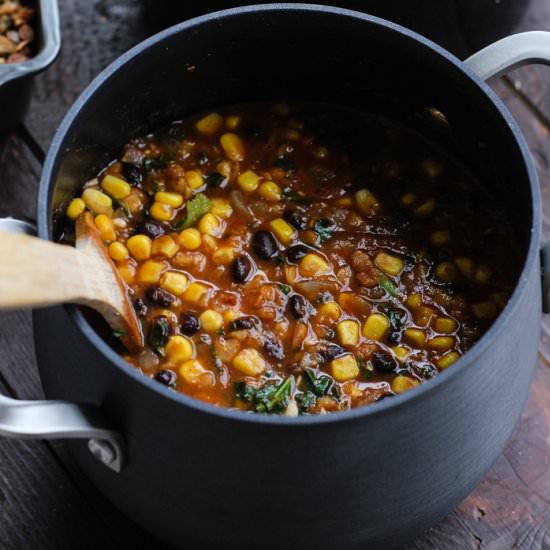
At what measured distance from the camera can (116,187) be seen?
219cm

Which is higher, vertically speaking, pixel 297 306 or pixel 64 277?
pixel 64 277

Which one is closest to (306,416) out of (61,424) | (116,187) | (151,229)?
(61,424)

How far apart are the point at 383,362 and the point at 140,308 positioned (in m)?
0.47

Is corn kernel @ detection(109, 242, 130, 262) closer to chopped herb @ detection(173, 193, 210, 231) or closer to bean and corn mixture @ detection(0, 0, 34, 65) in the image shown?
chopped herb @ detection(173, 193, 210, 231)

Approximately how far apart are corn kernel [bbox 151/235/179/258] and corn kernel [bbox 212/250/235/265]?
79 millimetres

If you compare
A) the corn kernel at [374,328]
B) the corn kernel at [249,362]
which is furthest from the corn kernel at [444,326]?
the corn kernel at [249,362]

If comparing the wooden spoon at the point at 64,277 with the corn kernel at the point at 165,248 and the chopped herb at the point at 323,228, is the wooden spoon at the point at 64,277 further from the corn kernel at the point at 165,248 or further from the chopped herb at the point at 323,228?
the chopped herb at the point at 323,228

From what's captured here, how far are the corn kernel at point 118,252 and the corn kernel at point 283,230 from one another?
0.98 ft

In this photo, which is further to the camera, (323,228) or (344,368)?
(323,228)

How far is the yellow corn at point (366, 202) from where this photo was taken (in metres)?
2.21

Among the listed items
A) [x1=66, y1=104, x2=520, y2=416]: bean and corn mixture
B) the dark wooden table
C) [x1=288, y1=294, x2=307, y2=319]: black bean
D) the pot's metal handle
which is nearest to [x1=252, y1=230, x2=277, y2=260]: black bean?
[x1=66, y1=104, x2=520, y2=416]: bean and corn mixture

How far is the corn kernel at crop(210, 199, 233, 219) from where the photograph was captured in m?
2.18

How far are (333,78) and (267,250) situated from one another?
1.40ft

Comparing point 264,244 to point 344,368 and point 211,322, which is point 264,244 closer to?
point 211,322
